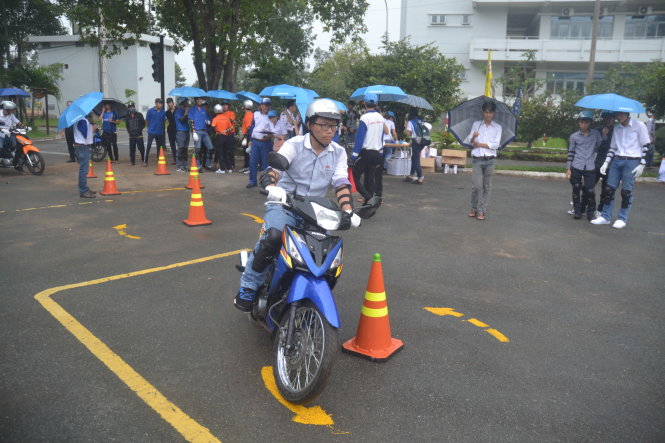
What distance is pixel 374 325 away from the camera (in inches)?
160

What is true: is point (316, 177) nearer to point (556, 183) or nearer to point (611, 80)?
point (556, 183)

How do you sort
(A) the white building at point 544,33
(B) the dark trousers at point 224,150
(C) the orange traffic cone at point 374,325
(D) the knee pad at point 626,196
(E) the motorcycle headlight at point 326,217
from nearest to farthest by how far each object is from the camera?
1. (E) the motorcycle headlight at point 326,217
2. (C) the orange traffic cone at point 374,325
3. (D) the knee pad at point 626,196
4. (B) the dark trousers at point 224,150
5. (A) the white building at point 544,33

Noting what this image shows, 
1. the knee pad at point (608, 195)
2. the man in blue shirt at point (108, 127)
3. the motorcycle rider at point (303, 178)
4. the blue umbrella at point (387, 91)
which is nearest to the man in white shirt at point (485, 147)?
the knee pad at point (608, 195)

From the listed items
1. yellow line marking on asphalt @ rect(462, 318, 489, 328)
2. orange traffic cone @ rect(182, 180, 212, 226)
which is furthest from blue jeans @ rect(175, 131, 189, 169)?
yellow line marking on asphalt @ rect(462, 318, 489, 328)

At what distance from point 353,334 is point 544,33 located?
4502 cm

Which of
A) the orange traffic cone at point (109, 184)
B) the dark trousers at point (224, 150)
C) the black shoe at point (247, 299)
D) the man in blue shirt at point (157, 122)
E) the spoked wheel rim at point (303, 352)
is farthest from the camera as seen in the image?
the man in blue shirt at point (157, 122)

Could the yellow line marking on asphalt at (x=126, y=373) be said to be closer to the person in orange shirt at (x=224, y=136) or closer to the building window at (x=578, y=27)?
the person in orange shirt at (x=224, y=136)

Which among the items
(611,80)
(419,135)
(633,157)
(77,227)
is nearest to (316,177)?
(77,227)

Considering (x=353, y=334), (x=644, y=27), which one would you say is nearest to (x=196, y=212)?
(x=353, y=334)

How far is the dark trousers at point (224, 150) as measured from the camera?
14.9 meters

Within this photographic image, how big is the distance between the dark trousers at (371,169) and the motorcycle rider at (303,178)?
19.2 feet

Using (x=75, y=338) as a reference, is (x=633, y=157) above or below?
above

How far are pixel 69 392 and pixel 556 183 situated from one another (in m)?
13.9

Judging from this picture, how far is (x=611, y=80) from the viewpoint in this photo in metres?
29.2
